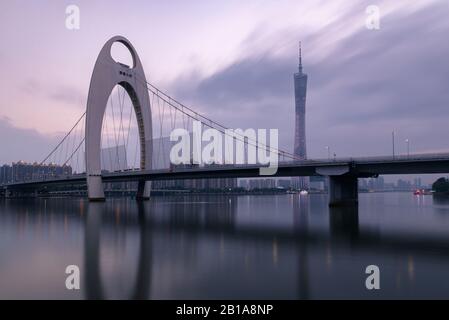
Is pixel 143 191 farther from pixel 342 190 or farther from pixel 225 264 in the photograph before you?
pixel 225 264

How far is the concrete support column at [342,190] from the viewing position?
155ft

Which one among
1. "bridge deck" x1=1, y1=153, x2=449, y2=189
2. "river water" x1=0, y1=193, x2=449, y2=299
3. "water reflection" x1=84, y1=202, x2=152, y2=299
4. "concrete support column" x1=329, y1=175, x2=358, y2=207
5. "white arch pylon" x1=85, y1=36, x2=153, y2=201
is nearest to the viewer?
"water reflection" x1=84, y1=202, x2=152, y2=299

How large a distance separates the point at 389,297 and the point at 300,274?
3040 millimetres

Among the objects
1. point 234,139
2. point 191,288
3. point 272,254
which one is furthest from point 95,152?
point 191,288

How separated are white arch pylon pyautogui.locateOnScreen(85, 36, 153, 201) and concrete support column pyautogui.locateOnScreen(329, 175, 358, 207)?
3323cm

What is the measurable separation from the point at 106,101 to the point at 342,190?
38.3 m

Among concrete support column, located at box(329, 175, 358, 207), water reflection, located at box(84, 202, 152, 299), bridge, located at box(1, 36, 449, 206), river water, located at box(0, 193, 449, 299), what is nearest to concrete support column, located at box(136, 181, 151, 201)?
bridge, located at box(1, 36, 449, 206)

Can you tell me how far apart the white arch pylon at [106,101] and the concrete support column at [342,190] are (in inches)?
1308

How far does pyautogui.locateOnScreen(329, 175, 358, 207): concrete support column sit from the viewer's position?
47.2 meters

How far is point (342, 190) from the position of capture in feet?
159

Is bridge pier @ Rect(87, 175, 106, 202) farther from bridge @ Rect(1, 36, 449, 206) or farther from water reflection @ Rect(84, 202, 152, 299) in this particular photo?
water reflection @ Rect(84, 202, 152, 299)

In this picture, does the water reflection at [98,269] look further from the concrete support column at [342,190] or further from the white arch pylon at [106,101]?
the white arch pylon at [106,101]
